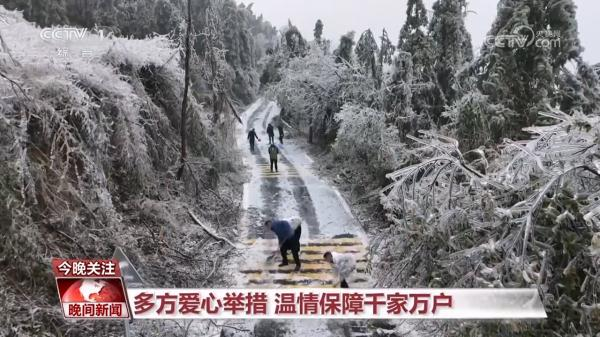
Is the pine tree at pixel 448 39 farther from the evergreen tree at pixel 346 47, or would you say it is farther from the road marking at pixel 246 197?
the evergreen tree at pixel 346 47

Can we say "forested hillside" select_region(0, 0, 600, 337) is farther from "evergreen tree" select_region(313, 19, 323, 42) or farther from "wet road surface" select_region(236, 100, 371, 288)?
"evergreen tree" select_region(313, 19, 323, 42)

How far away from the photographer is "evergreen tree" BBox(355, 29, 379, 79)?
665 inches

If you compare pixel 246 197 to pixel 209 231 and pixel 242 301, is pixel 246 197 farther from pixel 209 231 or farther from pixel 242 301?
pixel 242 301

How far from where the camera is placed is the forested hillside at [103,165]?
5043 millimetres

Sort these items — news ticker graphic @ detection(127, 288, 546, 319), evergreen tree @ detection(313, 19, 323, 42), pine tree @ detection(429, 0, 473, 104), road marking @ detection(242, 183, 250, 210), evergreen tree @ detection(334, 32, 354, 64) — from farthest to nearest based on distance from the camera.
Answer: evergreen tree @ detection(313, 19, 323, 42) → evergreen tree @ detection(334, 32, 354, 64) → pine tree @ detection(429, 0, 473, 104) → road marking @ detection(242, 183, 250, 210) → news ticker graphic @ detection(127, 288, 546, 319)

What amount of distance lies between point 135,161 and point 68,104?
5.82 feet

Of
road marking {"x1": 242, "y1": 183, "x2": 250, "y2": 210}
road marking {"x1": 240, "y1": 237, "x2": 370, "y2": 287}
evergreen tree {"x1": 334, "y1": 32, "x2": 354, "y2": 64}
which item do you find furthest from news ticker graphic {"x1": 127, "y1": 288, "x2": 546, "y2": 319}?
evergreen tree {"x1": 334, "y1": 32, "x2": 354, "y2": 64}

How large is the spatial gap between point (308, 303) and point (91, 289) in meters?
2.04

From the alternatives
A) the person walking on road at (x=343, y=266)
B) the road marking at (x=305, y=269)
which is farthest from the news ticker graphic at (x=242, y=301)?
the person walking on road at (x=343, y=266)

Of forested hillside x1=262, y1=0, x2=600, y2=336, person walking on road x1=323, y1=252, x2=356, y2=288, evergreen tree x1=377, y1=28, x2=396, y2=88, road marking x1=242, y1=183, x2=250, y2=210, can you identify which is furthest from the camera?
evergreen tree x1=377, y1=28, x2=396, y2=88

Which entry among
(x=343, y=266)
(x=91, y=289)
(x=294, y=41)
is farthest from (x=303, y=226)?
(x=294, y=41)

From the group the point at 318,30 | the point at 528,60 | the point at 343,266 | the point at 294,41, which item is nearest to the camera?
the point at 343,266

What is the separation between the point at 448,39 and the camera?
1229 centimetres

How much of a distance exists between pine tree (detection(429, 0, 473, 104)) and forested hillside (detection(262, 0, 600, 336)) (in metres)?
0.03
